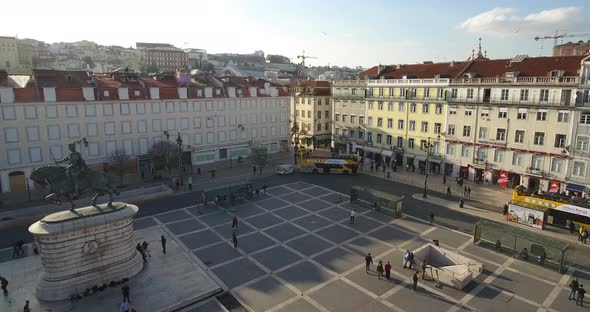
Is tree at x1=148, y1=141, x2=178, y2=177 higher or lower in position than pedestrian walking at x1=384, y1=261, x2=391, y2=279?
higher

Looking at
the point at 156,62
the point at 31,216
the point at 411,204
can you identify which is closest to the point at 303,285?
the point at 411,204

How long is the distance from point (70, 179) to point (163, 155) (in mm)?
26871

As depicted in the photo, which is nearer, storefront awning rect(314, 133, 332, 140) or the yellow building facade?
the yellow building facade

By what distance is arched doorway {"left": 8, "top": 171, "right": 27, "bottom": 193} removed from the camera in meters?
44.1

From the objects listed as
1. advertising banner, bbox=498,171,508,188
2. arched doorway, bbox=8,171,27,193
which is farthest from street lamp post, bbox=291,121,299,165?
arched doorway, bbox=8,171,27,193

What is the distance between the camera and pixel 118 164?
4734 cm

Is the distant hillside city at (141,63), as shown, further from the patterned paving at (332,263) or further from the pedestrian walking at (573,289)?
the pedestrian walking at (573,289)

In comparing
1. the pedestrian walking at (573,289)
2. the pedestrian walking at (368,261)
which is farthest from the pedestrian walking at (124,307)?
the pedestrian walking at (573,289)

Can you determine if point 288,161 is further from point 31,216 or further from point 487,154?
point 31,216

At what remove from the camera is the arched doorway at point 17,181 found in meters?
44.1

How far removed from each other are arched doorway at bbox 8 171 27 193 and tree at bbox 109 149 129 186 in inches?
375

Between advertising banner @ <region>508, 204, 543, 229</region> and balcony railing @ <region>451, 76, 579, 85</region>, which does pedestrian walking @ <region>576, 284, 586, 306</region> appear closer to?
advertising banner @ <region>508, 204, 543, 229</region>

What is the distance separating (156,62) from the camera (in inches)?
6890

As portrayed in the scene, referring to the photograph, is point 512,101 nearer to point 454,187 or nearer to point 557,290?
point 454,187
